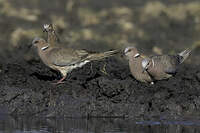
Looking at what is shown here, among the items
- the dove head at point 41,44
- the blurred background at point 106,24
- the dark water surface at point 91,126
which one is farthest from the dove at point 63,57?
the blurred background at point 106,24

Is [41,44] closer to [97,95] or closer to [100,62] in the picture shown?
[100,62]

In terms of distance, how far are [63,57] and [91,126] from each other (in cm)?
250

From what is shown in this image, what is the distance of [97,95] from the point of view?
11297 millimetres

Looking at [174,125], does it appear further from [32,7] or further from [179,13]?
[32,7]

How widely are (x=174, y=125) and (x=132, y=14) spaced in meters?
10.4

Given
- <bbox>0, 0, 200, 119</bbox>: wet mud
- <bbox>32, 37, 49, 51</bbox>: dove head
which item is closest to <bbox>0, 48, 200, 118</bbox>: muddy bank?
<bbox>0, 0, 200, 119</bbox>: wet mud

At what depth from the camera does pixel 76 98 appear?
1129cm

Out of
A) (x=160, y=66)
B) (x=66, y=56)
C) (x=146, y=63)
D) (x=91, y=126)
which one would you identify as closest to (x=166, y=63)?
(x=160, y=66)

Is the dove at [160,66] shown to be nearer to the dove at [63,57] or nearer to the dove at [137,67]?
the dove at [137,67]

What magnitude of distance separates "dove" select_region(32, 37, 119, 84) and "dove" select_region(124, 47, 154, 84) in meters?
0.46

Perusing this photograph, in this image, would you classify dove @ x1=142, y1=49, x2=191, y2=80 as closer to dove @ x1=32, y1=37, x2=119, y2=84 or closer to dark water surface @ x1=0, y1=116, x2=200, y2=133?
dove @ x1=32, y1=37, x2=119, y2=84

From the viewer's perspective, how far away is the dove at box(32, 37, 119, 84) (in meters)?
12.1

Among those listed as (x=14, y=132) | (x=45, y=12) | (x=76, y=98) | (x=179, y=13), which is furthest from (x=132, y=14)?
(x=14, y=132)

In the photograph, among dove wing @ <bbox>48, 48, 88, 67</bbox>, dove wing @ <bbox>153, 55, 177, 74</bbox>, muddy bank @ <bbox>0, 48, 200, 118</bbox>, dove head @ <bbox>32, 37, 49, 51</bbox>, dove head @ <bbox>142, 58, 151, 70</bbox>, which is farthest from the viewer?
dove head @ <bbox>32, 37, 49, 51</bbox>
